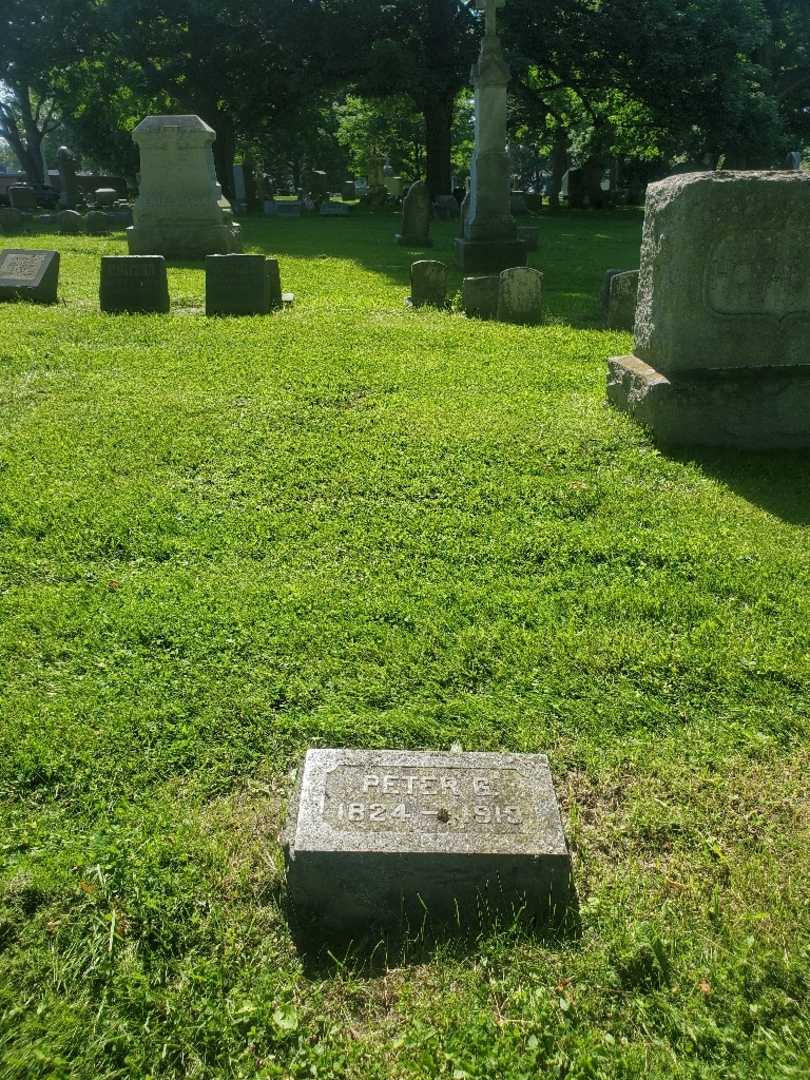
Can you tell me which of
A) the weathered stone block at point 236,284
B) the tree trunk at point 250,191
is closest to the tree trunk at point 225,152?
the tree trunk at point 250,191

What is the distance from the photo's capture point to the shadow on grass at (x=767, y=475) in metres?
5.11

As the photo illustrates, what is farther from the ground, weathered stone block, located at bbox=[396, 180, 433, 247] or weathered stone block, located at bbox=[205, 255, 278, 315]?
weathered stone block, located at bbox=[396, 180, 433, 247]

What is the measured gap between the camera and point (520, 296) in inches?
409

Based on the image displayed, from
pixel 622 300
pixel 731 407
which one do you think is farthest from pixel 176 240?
pixel 731 407

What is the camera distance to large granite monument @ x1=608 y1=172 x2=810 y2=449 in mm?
5527

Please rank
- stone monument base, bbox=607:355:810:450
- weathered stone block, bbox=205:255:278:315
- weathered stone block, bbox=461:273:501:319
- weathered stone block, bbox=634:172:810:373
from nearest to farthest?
weathered stone block, bbox=634:172:810:373, stone monument base, bbox=607:355:810:450, weathered stone block, bbox=205:255:278:315, weathered stone block, bbox=461:273:501:319

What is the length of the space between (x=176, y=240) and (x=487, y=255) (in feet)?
20.2

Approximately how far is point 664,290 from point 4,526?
4.66m

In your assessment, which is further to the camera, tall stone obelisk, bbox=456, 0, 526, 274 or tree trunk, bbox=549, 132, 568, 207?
tree trunk, bbox=549, 132, 568, 207

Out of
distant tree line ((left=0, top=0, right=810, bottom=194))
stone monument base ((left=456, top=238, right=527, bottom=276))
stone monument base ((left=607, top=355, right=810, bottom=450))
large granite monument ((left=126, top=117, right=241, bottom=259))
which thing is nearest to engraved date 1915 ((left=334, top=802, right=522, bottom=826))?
stone monument base ((left=607, top=355, right=810, bottom=450))

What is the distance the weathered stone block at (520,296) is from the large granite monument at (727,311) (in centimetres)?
411

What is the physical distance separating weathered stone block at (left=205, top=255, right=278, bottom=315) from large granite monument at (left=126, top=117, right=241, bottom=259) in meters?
6.05

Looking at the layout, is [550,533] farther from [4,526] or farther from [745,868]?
[4,526]

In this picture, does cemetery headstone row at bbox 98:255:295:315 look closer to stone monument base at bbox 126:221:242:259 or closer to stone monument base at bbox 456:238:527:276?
stone monument base at bbox 456:238:527:276
